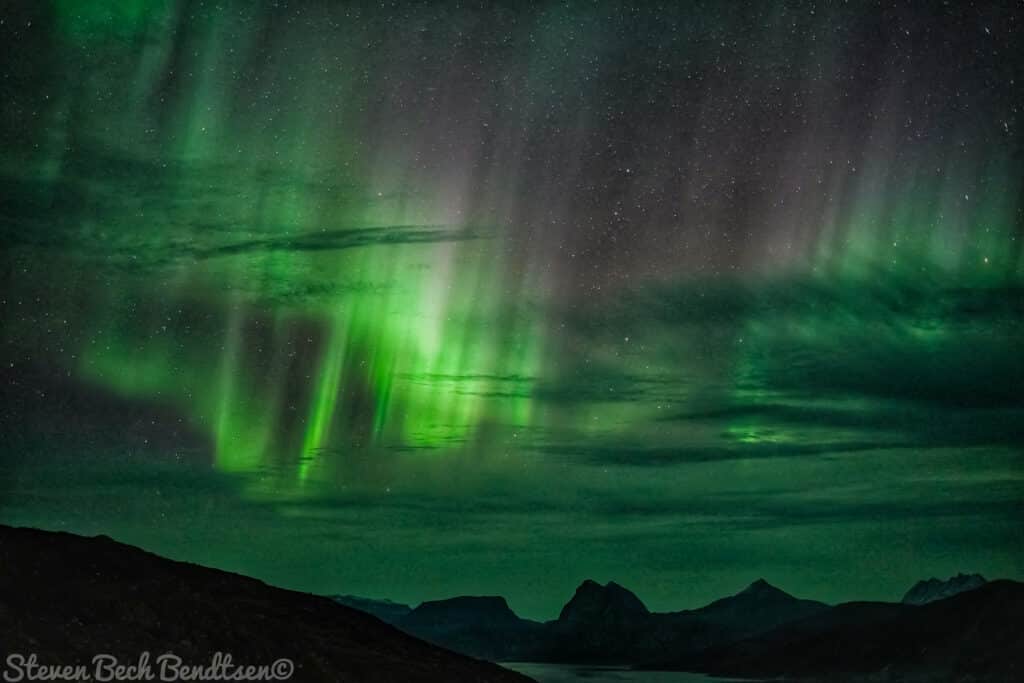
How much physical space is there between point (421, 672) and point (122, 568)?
3399cm

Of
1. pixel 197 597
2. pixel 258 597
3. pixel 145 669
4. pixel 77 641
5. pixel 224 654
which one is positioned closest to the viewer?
pixel 145 669

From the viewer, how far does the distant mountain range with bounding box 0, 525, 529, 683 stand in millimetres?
87875

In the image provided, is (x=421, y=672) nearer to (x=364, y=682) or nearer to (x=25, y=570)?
(x=364, y=682)

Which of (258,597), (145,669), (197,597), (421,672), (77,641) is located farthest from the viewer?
(258,597)

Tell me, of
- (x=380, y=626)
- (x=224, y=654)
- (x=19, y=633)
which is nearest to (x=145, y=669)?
(x=19, y=633)

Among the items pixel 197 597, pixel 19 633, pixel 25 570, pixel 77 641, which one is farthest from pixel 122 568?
pixel 19 633

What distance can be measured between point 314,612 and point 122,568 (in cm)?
2339

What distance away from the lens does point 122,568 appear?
119000mm

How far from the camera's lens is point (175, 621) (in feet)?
349

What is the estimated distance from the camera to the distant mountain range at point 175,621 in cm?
8788

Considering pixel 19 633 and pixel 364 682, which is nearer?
pixel 19 633

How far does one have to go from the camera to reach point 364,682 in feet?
331

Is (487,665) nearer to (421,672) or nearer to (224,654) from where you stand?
(421,672)

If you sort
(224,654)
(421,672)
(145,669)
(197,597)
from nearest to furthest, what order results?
(145,669) < (224,654) < (421,672) < (197,597)
